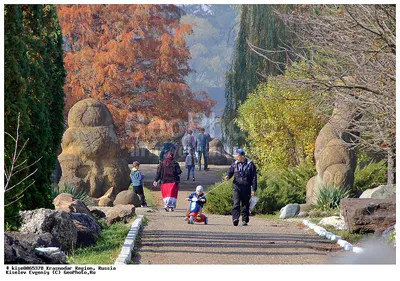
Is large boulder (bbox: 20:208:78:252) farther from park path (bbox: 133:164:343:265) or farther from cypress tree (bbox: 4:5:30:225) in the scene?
park path (bbox: 133:164:343:265)

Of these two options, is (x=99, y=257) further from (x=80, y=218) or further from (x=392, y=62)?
(x=392, y=62)

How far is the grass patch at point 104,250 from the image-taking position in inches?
502

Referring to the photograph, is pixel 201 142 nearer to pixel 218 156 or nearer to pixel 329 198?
pixel 218 156

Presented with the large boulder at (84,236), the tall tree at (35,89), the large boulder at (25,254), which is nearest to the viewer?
the large boulder at (25,254)

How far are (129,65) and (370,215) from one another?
16.5 meters

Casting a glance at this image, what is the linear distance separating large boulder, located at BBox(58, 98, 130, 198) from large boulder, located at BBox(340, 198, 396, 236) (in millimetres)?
11868

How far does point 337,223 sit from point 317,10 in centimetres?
547

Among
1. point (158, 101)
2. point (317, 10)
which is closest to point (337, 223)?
point (317, 10)

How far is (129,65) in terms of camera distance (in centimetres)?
3138

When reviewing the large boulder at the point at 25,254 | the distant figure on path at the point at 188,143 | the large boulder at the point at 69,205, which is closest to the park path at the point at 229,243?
the large boulder at the point at 69,205

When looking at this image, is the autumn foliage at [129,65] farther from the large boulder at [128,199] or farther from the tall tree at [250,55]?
the large boulder at [128,199]

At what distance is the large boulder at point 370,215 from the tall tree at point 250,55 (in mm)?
16182

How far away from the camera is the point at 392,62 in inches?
600
